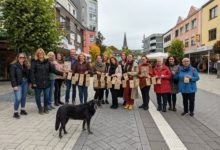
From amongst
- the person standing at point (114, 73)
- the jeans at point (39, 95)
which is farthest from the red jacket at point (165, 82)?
the jeans at point (39, 95)

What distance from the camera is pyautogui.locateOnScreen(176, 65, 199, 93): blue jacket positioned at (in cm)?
812

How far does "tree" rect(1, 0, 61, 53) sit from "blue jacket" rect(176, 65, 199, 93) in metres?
6.27

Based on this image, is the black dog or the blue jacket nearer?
the black dog

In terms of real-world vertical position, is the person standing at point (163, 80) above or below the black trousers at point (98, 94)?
above

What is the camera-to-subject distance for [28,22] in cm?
1123

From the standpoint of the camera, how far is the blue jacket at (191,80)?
26.6ft

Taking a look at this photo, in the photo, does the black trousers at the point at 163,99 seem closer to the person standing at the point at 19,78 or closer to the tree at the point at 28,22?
the person standing at the point at 19,78

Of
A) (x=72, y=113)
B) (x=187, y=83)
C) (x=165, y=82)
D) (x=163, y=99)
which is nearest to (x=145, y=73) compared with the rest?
(x=165, y=82)

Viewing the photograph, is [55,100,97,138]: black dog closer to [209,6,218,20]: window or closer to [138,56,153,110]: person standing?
[138,56,153,110]: person standing

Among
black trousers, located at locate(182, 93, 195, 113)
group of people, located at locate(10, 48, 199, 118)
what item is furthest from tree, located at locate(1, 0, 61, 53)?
black trousers, located at locate(182, 93, 195, 113)

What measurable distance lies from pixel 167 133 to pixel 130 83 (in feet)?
10.1

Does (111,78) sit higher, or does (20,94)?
(111,78)

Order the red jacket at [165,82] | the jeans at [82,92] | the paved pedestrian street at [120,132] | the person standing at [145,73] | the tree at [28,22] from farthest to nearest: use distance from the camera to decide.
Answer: the tree at [28,22]
the jeans at [82,92]
the person standing at [145,73]
the red jacket at [165,82]
the paved pedestrian street at [120,132]

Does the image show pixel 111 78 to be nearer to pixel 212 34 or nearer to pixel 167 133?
pixel 167 133
